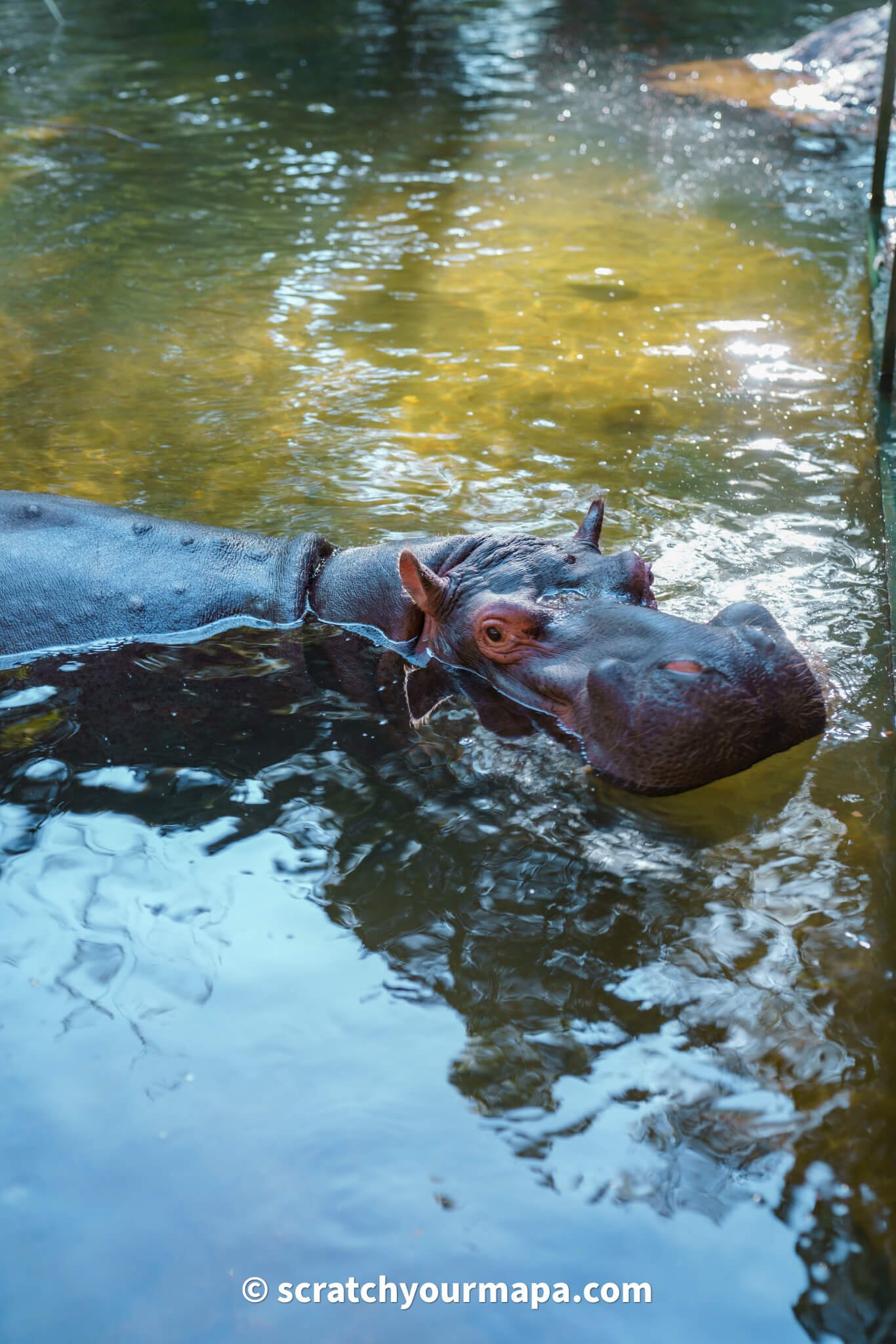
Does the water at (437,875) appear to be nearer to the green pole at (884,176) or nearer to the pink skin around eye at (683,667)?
the green pole at (884,176)

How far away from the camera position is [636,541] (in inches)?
221

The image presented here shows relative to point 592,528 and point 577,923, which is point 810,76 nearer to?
point 592,528

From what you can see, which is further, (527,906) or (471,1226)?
(527,906)

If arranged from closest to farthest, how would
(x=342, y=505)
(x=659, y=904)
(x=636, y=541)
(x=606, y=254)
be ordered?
(x=659, y=904) < (x=636, y=541) < (x=342, y=505) < (x=606, y=254)

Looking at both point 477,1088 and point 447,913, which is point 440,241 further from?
point 477,1088

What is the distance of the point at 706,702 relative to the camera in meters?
3.31

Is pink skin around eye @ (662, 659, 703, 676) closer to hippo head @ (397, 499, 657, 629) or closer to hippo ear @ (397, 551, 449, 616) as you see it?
hippo head @ (397, 499, 657, 629)

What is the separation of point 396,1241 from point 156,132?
12.8 meters

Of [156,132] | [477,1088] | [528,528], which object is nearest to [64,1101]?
[477,1088]

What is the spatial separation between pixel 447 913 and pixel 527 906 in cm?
24

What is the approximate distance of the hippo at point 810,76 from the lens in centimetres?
1394

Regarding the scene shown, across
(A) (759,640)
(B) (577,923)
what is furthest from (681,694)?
(B) (577,923)

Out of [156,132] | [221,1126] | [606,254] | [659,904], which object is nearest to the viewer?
[221,1126]

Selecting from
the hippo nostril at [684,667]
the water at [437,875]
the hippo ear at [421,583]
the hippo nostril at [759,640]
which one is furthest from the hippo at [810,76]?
the hippo nostril at [684,667]
